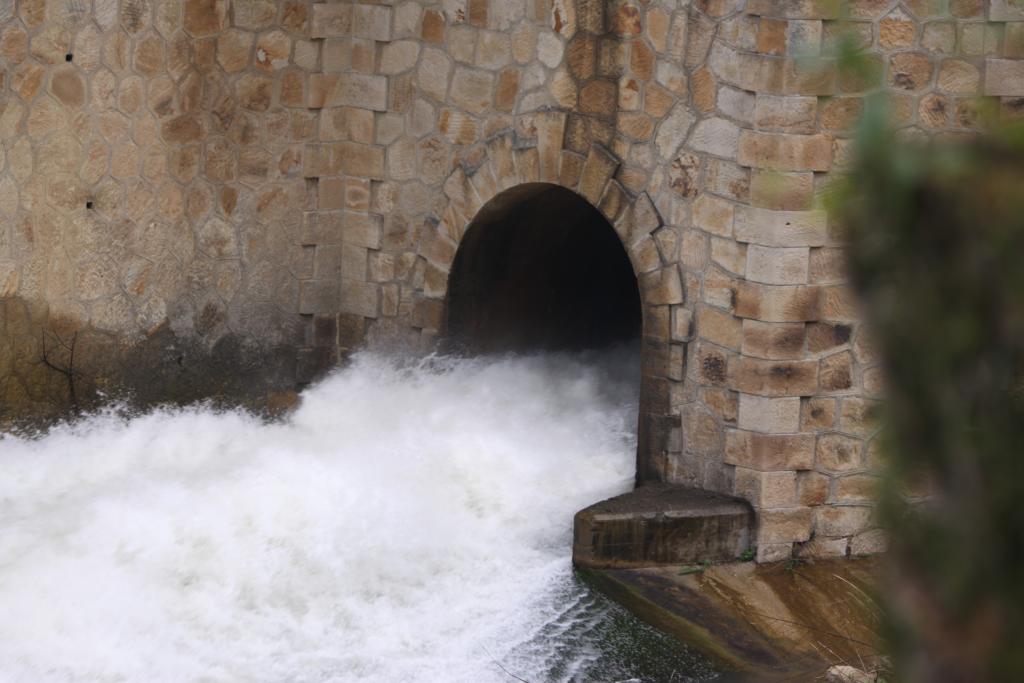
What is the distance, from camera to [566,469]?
6.84m

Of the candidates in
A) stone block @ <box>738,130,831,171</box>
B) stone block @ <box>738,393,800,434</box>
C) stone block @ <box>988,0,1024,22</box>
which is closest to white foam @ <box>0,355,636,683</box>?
stone block @ <box>738,393,800,434</box>

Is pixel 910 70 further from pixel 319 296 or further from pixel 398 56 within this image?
pixel 319 296

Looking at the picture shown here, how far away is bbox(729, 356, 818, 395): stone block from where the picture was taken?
6.05 m

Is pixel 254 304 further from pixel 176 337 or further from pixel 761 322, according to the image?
pixel 761 322

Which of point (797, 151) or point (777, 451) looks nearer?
point (797, 151)

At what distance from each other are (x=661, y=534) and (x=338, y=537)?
135 cm

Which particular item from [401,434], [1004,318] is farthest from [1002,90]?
[1004,318]

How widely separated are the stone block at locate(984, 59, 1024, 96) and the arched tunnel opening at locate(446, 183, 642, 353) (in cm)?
207

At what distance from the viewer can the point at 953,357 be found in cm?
156

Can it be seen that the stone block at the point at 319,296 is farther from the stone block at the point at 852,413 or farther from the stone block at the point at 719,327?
the stone block at the point at 852,413

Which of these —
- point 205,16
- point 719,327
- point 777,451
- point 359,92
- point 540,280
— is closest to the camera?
point 777,451

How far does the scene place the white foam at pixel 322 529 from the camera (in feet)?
17.6

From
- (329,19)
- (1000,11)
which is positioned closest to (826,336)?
(1000,11)

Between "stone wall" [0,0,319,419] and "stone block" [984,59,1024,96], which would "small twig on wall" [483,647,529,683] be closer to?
"stone wall" [0,0,319,419]
